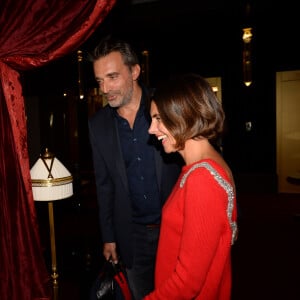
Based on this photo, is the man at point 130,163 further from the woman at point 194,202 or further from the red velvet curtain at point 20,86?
the woman at point 194,202

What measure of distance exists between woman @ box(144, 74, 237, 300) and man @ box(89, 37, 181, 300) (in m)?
0.71

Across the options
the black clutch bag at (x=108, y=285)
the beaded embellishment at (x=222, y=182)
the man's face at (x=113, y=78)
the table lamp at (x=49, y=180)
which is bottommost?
the black clutch bag at (x=108, y=285)

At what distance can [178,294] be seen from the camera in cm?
108

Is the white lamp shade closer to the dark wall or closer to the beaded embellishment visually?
the dark wall

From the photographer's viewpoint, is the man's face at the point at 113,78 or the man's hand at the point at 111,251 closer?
the man's face at the point at 113,78

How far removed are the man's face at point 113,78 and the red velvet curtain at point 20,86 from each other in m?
0.22

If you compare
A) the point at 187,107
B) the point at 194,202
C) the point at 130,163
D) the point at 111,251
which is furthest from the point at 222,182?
the point at 111,251

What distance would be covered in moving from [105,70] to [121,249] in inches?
44.6

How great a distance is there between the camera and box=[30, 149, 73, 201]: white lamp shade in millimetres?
2119

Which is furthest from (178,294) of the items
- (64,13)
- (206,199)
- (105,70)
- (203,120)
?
(64,13)

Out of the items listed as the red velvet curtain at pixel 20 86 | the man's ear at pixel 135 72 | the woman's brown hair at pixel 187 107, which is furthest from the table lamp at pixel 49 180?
the woman's brown hair at pixel 187 107

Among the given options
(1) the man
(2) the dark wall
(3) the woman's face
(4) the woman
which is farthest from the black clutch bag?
(2) the dark wall

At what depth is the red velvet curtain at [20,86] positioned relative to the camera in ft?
5.80

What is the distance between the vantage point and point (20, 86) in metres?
1.85
